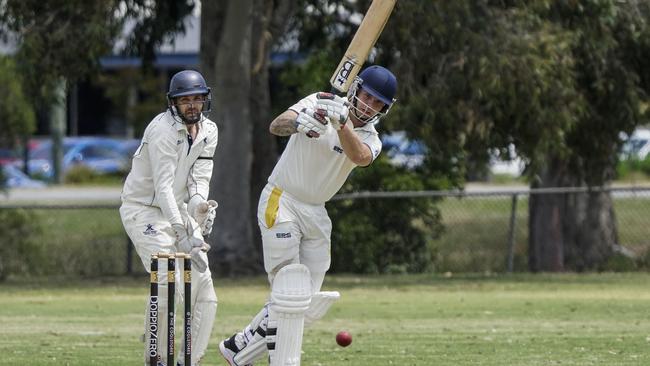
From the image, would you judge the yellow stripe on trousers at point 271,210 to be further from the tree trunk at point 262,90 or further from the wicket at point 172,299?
the tree trunk at point 262,90

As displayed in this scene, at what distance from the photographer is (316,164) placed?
8.92m

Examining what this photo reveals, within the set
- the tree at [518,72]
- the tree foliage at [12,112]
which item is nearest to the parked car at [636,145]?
the tree at [518,72]

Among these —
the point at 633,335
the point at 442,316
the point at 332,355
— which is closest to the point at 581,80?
the point at 442,316

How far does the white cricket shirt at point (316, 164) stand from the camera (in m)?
8.84

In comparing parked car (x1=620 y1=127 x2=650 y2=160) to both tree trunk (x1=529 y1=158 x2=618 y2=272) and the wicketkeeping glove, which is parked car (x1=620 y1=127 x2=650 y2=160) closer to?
tree trunk (x1=529 y1=158 x2=618 y2=272)

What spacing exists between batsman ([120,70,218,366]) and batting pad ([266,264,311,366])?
66 cm

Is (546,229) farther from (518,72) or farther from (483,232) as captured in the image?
(518,72)

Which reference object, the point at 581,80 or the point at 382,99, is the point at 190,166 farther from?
the point at 581,80

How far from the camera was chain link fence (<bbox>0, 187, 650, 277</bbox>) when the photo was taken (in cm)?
2103

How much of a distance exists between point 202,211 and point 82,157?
37311 millimetres

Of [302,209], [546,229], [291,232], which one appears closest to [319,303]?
[291,232]

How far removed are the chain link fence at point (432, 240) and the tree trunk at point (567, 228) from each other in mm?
379

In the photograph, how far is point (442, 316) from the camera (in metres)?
14.5

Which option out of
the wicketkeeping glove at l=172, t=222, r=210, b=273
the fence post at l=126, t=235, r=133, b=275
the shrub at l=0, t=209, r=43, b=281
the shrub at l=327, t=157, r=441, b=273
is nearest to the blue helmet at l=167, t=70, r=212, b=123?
the wicketkeeping glove at l=172, t=222, r=210, b=273
